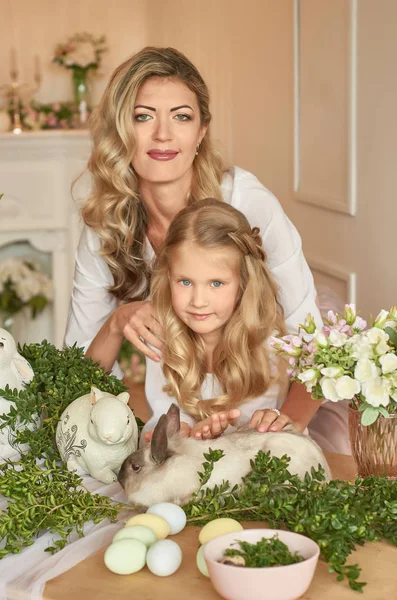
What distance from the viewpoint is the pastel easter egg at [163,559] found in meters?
1.28

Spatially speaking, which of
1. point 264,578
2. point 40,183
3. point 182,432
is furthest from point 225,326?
point 40,183

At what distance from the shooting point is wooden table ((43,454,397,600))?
124 centimetres

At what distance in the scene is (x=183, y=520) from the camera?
1.41 m

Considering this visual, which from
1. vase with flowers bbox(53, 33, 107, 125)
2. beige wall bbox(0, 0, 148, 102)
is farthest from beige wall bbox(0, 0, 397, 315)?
vase with flowers bbox(53, 33, 107, 125)

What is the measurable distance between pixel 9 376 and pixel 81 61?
12.7 ft

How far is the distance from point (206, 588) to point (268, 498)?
20 centimetres

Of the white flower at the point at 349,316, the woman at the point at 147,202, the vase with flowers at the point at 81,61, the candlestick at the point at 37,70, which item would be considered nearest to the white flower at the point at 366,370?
the white flower at the point at 349,316

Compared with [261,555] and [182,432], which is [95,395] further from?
[261,555]

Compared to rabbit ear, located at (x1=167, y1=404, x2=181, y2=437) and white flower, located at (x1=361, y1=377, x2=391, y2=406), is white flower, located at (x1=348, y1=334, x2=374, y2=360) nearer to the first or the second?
white flower, located at (x1=361, y1=377, x2=391, y2=406)

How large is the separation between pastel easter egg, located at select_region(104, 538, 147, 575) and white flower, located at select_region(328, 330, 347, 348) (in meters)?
0.50

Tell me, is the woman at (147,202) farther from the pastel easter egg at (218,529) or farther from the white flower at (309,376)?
the pastel easter egg at (218,529)

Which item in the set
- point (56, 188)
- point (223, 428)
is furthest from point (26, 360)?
point (56, 188)

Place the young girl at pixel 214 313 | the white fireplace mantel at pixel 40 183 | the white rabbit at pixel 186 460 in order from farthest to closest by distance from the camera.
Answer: the white fireplace mantel at pixel 40 183 < the young girl at pixel 214 313 < the white rabbit at pixel 186 460

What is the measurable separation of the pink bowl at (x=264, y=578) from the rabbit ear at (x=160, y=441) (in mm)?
282
